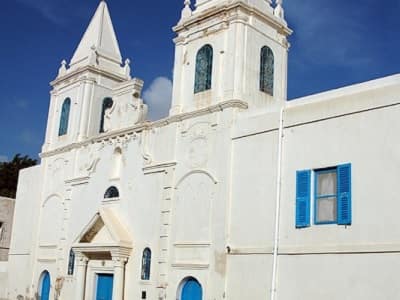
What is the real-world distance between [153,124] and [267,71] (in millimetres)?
4105

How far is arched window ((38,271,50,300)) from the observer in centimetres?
2253

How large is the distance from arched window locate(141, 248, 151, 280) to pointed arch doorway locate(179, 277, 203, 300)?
1.60 meters

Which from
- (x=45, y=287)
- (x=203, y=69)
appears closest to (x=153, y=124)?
(x=203, y=69)

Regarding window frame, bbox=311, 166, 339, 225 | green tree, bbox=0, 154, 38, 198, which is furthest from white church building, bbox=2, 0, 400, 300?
green tree, bbox=0, 154, 38, 198

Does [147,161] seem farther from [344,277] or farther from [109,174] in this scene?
[344,277]

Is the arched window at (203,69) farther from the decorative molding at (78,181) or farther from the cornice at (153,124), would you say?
the decorative molding at (78,181)

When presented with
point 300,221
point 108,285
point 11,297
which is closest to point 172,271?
point 108,285

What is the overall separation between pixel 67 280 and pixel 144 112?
680 cm

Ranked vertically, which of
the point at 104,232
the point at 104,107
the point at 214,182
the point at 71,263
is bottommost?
the point at 71,263

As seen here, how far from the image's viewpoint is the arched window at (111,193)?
20464 millimetres

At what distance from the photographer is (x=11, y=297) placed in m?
24.2

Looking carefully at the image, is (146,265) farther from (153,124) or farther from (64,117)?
(64,117)

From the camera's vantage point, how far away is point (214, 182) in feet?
54.9

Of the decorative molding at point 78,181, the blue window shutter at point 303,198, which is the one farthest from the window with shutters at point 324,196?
the decorative molding at point 78,181
